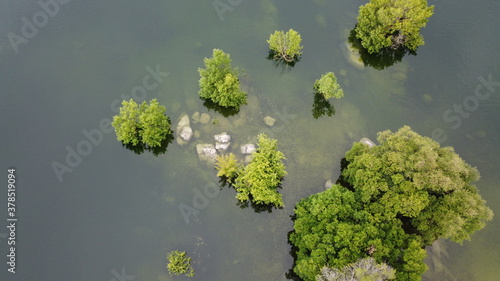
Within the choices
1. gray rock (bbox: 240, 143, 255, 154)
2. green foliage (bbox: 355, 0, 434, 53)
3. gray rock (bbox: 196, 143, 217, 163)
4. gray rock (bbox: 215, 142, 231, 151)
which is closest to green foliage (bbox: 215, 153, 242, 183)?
gray rock (bbox: 196, 143, 217, 163)

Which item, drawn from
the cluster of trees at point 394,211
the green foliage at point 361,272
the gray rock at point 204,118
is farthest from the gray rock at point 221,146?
→ the green foliage at point 361,272

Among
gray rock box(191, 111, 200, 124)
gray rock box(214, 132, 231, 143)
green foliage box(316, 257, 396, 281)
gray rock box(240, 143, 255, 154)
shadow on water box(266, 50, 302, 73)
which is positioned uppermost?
gray rock box(191, 111, 200, 124)

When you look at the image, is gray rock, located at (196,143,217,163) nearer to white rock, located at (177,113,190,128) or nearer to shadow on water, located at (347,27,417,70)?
white rock, located at (177,113,190,128)

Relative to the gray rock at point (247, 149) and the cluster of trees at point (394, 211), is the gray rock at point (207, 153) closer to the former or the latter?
the gray rock at point (247, 149)

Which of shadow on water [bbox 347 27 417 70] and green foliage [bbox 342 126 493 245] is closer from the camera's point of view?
green foliage [bbox 342 126 493 245]

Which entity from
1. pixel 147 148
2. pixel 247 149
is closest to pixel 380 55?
pixel 247 149

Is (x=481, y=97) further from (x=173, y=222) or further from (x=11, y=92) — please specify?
(x=11, y=92)

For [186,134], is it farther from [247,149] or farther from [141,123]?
[247,149]

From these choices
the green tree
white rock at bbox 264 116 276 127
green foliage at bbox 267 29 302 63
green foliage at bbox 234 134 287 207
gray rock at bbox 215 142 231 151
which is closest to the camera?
the green tree
